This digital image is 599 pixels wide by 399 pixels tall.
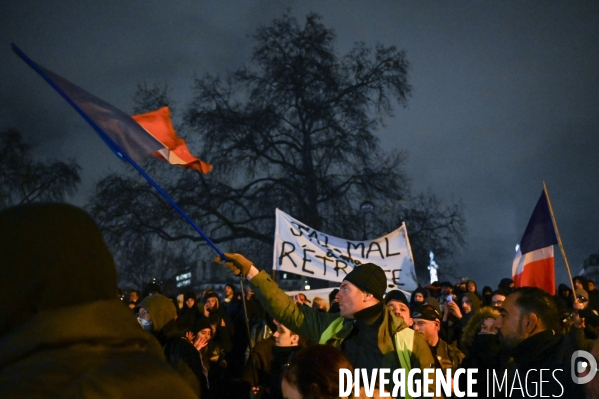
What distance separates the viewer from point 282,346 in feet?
24.2

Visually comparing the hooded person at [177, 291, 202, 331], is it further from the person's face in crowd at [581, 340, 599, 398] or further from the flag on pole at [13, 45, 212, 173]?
the person's face in crowd at [581, 340, 599, 398]

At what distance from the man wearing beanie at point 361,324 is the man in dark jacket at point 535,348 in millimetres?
625

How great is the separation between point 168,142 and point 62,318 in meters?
5.81

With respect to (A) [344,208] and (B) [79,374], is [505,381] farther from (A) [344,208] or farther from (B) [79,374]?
(A) [344,208]

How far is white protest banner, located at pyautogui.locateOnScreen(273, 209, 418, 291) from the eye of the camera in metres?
11.2

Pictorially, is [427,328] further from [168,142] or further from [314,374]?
[314,374]

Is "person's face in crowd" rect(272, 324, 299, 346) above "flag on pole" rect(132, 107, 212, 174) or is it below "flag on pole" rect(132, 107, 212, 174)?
below

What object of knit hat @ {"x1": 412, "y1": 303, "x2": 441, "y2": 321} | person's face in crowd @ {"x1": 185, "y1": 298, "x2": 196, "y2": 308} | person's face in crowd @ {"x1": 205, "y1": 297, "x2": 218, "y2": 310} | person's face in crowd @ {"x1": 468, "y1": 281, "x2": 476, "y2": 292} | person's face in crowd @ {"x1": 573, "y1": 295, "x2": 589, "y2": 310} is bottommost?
knit hat @ {"x1": 412, "y1": 303, "x2": 441, "y2": 321}

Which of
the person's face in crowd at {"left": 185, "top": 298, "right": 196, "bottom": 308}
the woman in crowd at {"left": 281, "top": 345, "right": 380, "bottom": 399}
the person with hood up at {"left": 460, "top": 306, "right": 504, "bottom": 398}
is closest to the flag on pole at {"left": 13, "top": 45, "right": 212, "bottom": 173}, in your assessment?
the person with hood up at {"left": 460, "top": 306, "right": 504, "bottom": 398}

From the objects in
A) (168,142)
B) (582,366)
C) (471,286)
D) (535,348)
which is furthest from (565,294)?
(582,366)

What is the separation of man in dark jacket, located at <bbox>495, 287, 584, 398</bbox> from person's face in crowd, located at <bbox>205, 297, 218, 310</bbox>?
231 inches

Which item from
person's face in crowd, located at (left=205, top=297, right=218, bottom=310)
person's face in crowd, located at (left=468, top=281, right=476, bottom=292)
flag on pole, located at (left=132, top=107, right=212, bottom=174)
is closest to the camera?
flag on pole, located at (left=132, top=107, right=212, bottom=174)

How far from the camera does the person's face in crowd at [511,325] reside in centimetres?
389

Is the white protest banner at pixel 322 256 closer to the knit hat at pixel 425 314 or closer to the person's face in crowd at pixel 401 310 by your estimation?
the knit hat at pixel 425 314
